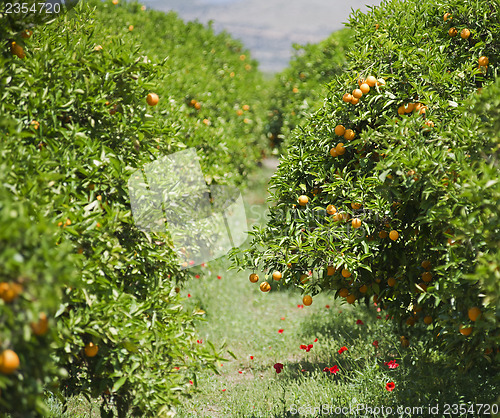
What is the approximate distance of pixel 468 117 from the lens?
90.8 inches

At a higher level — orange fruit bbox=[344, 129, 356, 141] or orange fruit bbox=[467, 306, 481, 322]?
orange fruit bbox=[344, 129, 356, 141]

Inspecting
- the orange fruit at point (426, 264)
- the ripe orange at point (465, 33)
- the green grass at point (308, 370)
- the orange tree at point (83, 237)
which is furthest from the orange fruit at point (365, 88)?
the green grass at point (308, 370)

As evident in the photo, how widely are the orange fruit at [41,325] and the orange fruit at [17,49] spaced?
140cm

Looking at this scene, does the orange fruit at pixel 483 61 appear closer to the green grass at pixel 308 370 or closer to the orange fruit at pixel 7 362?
the green grass at pixel 308 370

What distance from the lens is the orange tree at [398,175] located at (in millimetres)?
2275

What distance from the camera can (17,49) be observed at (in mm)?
2289

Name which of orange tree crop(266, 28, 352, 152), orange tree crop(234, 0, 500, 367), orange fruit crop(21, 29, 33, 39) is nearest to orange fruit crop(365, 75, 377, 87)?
orange tree crop(234, 0, 500, 367)

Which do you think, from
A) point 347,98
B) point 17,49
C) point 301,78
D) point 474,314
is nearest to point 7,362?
point 17,49

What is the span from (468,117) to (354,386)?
81.4 inches

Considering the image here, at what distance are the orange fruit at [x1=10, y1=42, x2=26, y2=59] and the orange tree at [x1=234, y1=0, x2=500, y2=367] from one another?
161 centimetres

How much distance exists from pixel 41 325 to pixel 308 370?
2.86m

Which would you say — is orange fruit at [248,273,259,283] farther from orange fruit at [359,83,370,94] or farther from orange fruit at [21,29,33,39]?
orange fruit at [21,29,33,39]

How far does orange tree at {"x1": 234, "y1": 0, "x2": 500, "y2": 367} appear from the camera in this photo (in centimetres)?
228

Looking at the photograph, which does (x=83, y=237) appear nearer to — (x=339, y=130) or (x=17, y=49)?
(x=17, y=49)
